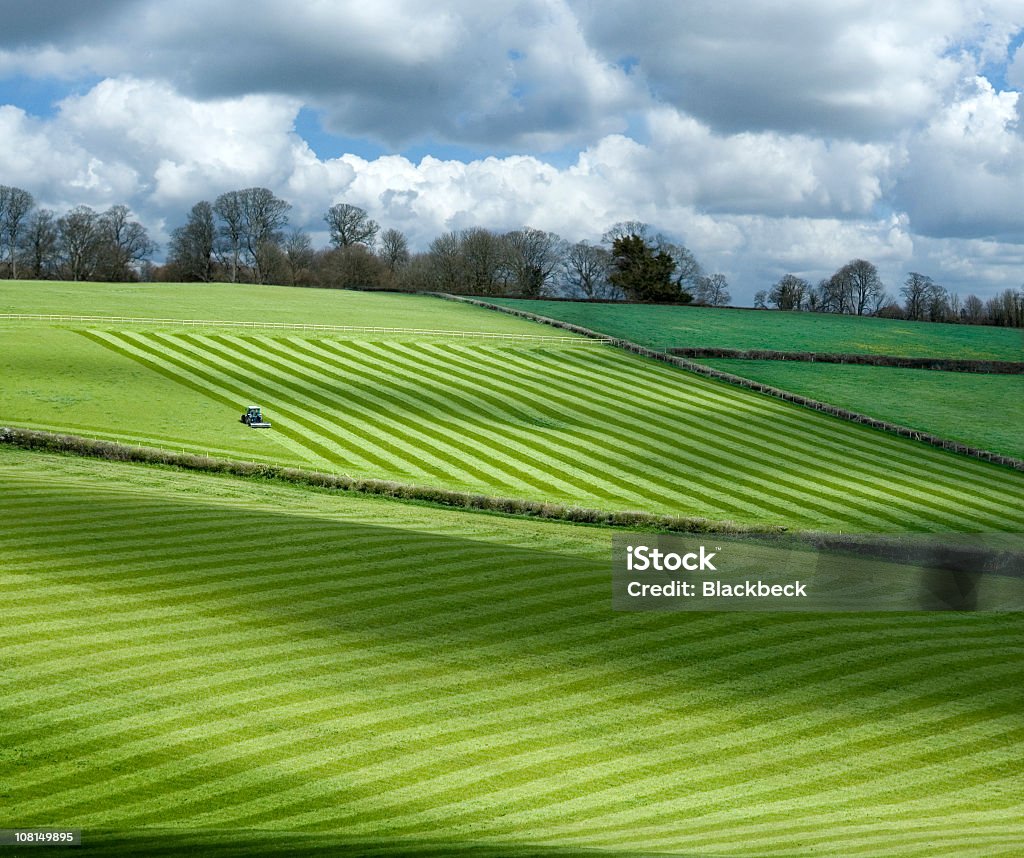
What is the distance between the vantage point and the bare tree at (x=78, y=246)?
161 m

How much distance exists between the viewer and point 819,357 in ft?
311

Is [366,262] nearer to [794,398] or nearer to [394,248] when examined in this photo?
[394,248]

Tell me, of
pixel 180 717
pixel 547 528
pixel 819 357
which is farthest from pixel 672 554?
pixel 819 357

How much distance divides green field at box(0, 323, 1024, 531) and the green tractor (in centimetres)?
70

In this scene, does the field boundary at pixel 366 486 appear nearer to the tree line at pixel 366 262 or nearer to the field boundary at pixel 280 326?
the field boundary at pixel 280 326

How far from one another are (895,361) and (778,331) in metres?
15.7

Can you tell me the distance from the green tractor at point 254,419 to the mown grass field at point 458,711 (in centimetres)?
2450

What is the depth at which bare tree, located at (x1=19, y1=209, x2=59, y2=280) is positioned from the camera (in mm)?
160375

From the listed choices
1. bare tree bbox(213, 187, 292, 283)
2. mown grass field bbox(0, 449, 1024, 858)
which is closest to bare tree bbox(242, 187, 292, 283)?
bare tree bbox(213, 187, 292, 283)

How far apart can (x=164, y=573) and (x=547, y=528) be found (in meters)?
17.9

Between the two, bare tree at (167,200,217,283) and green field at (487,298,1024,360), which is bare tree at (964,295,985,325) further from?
bare tree at (167,200,217,283)

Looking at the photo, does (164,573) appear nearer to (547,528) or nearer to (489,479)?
(547,528)

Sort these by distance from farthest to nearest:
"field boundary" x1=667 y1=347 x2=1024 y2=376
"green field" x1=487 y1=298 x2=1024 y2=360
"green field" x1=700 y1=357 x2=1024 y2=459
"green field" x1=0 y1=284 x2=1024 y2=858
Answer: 1. "green field" x1=487 y1=298 x2=1024 y2=360
2. "field boundary" x1=667 y1=347 x2=1024 y2=376
3. "green field" x1=700 y1=357 x2=1024 y2=459
4. "green field" x1=0 y1=284 x2=1024 y2=858

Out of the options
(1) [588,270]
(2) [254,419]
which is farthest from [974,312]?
(2) [254,419]
